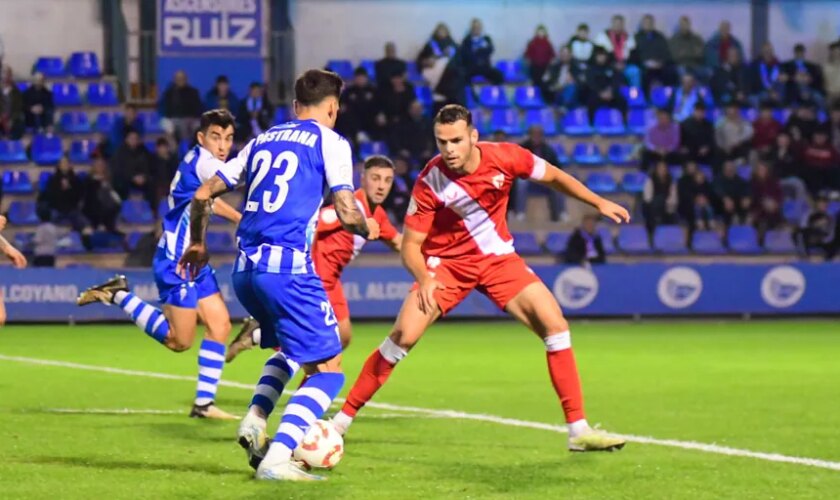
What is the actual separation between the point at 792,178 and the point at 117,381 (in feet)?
51.2

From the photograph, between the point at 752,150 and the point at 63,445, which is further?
the point at 752,150

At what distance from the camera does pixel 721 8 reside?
30594 millimetres

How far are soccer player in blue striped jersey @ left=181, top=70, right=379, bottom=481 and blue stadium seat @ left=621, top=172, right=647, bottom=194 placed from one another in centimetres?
1918

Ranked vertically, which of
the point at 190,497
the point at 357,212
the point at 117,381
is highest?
the point at 357,212

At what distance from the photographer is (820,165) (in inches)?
1022

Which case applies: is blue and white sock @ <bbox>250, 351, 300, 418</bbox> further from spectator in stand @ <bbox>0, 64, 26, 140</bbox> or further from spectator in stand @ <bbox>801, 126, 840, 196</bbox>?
spectator in stand @ <bbox>801, 126, 840, 196</bbox>

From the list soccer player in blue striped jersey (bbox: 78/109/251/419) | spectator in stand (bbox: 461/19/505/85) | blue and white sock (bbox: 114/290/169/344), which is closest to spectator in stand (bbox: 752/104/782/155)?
spectator in stand (bbox: 461/19/505/85)

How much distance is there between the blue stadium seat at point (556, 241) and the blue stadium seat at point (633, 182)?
2062 millimetres

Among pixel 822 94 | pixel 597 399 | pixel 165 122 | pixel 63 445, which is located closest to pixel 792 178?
pixel 822 94

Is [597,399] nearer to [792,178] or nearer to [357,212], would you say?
[357,212]

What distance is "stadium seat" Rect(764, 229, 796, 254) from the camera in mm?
24375

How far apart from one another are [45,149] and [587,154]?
9.28 m

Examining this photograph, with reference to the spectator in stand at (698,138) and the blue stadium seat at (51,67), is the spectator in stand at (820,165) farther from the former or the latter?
the blue stadium seat at (51,67)

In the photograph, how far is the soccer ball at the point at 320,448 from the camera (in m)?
7.68
